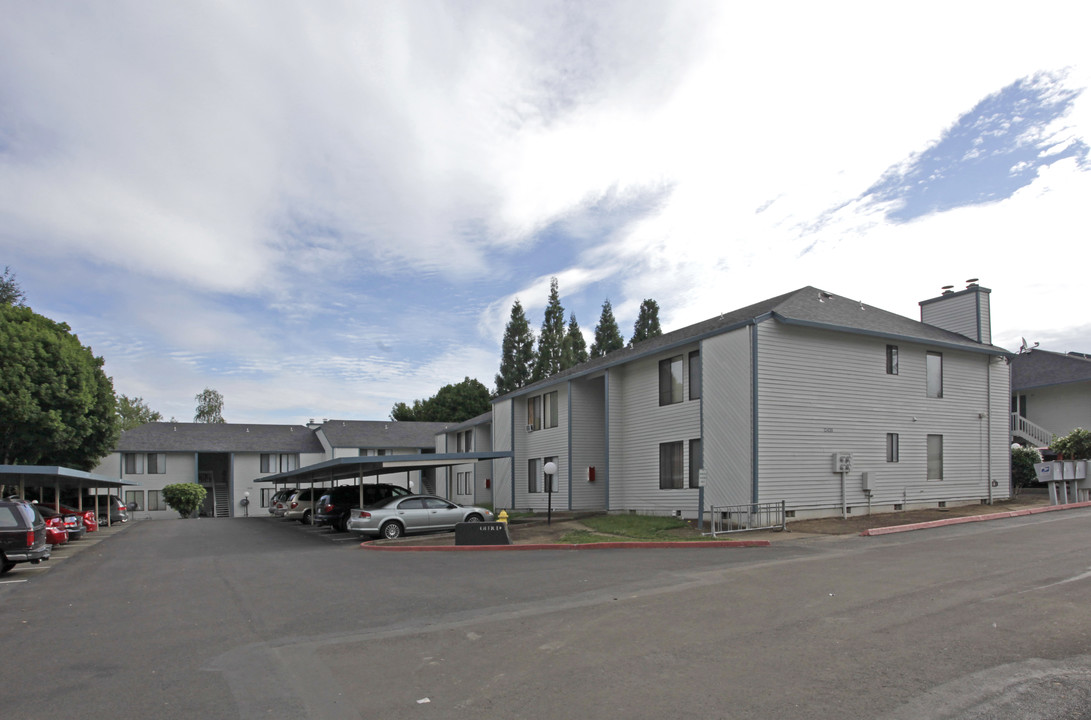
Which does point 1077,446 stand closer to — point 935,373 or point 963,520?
point 935,373

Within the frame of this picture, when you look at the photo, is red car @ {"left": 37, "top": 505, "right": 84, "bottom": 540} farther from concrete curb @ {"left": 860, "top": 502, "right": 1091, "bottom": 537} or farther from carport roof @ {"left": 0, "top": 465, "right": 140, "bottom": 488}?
concrete curb @ {"left": 860, "top": 502, "right": 1091, "bottom": 537}

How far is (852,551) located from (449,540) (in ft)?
34.3

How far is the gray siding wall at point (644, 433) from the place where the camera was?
22.6m

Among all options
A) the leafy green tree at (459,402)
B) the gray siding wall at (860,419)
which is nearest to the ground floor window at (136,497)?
the leafy green tree at (459,402)

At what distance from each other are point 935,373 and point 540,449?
1543 cm

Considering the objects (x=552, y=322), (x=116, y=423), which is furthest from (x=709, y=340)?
(x=552, y=322)

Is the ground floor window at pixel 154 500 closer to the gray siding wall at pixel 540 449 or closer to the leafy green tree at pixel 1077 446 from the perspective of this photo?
the gray siding wall at pixel 540 449

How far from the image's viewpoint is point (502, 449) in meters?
35.0

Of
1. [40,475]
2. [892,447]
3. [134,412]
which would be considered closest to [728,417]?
[892,447]

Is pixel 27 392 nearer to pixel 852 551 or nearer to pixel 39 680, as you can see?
pixel 39 680

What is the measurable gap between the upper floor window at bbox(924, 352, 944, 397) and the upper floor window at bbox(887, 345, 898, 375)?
1469 mm

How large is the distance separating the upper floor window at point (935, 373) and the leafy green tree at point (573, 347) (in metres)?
36.7

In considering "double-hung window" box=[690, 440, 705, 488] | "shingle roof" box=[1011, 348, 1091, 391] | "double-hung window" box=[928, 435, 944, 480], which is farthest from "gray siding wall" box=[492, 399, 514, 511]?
"shingle roof" box=[1011, 348, 1091, 391]

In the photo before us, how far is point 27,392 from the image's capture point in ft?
96.5
